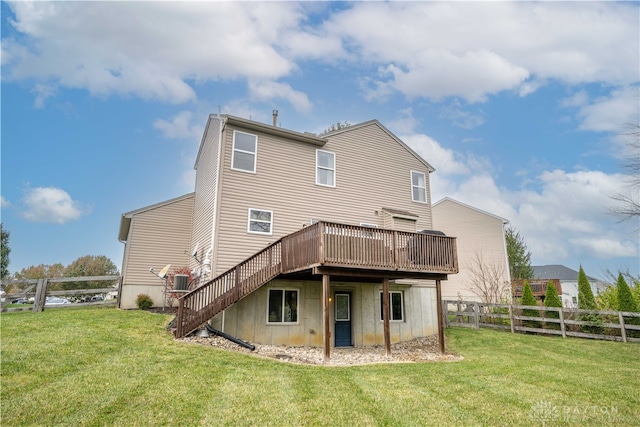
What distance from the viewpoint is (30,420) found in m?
4.40

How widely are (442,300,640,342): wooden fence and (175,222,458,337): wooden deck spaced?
18.4ft

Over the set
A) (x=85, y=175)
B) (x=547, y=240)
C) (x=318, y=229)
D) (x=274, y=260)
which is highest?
(x=85, y=175)

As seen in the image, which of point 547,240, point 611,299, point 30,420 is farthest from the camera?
point 547,240

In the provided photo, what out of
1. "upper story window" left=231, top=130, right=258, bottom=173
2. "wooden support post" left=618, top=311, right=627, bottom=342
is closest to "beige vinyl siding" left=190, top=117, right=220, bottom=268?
"upper story window" left=231, top=130, right=258, bottom=173

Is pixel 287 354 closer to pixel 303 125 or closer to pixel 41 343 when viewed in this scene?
pixel 41 343

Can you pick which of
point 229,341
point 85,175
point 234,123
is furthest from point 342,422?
point 85,175

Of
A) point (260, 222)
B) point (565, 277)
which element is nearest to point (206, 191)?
point (260, 222)

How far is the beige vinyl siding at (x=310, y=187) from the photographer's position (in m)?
12.1

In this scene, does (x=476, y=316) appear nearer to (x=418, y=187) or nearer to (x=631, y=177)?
(x=418, y=187)

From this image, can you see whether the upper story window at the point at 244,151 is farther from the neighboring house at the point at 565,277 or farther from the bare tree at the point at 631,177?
the neighboring house at the point at 565,277

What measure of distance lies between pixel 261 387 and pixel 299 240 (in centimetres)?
462

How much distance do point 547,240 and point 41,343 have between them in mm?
33522

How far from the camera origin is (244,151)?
12.8 metres

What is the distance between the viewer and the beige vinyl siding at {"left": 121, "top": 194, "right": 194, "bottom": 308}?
557 inches
